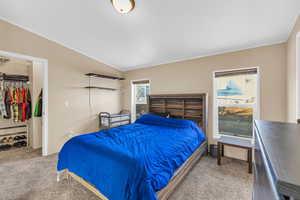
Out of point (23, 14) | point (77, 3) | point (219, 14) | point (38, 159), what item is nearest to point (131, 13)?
point (77, 3)

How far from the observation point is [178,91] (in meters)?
3.66

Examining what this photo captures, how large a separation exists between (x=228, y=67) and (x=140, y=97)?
2.71m

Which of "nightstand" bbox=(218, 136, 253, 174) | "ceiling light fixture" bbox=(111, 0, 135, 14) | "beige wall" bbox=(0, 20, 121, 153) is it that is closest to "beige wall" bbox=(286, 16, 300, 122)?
"nightstand" bbox=(218, 136, 253, 174)

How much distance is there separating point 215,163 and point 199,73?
2042 millimetres

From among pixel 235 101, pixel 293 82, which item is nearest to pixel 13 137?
pixel 235 101

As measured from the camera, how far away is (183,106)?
348 centimetres

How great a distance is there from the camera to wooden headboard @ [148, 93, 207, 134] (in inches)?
124

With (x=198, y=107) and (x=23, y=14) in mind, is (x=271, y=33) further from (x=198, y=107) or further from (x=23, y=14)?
(x=23, y=14)

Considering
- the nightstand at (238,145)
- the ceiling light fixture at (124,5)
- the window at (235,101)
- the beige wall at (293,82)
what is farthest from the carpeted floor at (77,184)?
the ceiling light fixture at (124,5)

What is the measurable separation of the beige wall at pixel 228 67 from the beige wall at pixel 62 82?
1.72 meters

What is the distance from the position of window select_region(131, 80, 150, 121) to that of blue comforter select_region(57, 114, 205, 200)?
2123 mm

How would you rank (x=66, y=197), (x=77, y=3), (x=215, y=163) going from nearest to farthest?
1. (x=66, y=197)
2. (x=77, y=3)
3. (x=215, y=163)

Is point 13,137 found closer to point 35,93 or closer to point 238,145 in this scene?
point 35,93

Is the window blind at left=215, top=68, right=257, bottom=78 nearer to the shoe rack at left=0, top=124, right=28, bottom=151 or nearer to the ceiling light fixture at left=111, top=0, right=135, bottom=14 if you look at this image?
the ceiling light fixture at left=111, top=0, right=135, bottom=14
